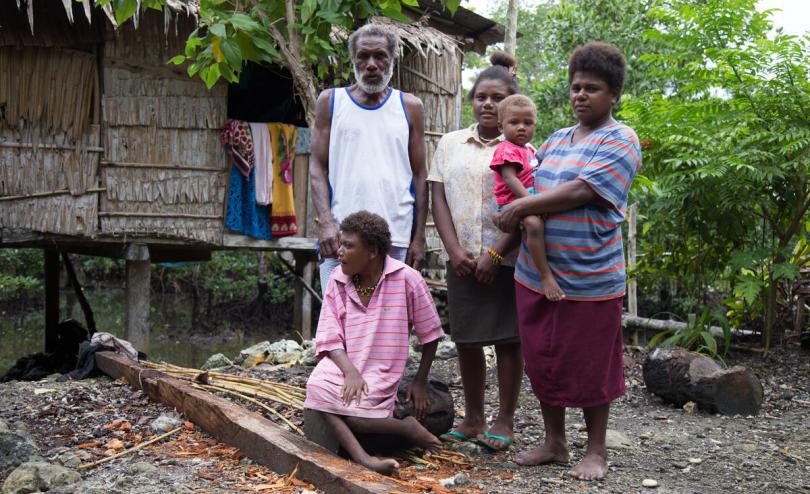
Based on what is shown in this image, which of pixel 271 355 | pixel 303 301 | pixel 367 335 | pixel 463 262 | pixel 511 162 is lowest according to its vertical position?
pixel 303 301

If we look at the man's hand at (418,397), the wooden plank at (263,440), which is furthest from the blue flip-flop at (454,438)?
the wooden plank at (263,440)

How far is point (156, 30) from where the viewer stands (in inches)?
331

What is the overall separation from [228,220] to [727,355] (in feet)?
17.2

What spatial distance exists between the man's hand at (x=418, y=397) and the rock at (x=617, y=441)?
1042mm

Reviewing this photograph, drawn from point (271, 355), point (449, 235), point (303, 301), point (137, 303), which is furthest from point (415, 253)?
point (303, 301)

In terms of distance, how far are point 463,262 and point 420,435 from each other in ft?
2.46

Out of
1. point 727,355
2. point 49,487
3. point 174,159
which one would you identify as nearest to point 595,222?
point 49,487

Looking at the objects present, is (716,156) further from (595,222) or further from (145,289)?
(145,289)

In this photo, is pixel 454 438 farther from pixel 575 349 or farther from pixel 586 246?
pixel 586 246

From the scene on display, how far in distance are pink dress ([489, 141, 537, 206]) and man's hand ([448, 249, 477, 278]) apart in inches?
11.4

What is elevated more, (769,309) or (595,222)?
(595,222)

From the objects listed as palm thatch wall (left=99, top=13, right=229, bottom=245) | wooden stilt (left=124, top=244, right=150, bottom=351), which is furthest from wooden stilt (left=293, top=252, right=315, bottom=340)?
palm thatch wall (left=99, top=13, right=229, bottom=245)

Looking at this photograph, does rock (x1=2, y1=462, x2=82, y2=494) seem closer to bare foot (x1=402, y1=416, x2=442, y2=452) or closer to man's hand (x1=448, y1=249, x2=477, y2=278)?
bare foot (x1=402, y1=416, x2=442, y2=452)

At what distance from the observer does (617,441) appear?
405 cm
